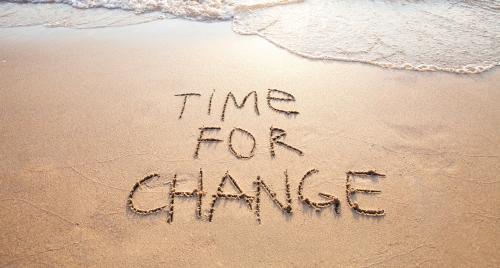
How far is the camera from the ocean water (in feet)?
13.0

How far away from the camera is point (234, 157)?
2.77 m

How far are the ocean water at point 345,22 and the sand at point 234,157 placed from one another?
0.31 metres

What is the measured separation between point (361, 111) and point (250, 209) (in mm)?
1443

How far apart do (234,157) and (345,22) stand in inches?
112

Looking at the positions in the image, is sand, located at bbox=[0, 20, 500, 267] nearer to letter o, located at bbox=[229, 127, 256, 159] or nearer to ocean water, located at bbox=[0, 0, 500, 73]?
letter o, located at bbox=[229, 127, 256, 159]

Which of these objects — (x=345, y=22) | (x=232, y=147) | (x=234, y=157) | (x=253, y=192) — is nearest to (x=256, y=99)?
(x=232, y=147)

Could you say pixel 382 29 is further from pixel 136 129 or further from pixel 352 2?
pixel 136 129

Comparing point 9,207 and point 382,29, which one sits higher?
point 382,29

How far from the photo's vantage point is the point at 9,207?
2424 mm

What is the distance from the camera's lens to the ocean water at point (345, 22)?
13.0 feet

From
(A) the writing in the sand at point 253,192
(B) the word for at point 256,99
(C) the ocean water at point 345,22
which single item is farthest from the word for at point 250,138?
(C) the ocean water at point 345,22

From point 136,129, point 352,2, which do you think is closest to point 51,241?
point 136,129

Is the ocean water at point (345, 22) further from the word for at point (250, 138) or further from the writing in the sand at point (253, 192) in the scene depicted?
the writing in the sand at point (253, 192)

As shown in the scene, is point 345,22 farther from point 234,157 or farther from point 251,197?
point 251,197
